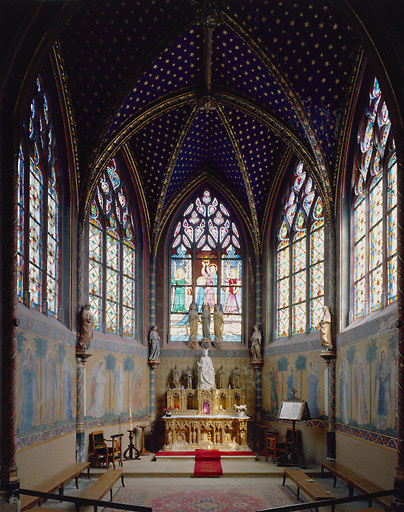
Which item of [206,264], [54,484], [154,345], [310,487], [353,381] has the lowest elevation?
[310,487]

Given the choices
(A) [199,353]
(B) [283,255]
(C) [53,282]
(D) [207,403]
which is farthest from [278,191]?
(C) [53,282]

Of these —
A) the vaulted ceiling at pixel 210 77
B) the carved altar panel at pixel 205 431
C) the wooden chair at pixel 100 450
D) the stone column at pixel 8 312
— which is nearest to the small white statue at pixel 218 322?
the carved altar panel at pixel 205 431

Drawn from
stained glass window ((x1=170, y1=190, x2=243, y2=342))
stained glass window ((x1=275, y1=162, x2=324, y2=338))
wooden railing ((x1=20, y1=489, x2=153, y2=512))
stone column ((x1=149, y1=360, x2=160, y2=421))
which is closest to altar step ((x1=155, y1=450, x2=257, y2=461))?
stone column ((x1=149, y1=360, x2=160, y2=421))

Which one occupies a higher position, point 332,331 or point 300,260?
point 300,260

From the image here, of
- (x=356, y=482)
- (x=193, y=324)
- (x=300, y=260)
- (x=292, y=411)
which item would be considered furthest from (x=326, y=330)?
(x=193, y=324)

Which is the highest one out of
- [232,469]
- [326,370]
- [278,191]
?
[278,191]

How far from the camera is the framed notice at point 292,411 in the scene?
16.5 meters

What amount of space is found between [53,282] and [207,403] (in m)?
8.32

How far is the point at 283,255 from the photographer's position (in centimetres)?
2112

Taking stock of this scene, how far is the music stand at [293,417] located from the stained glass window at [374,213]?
326 cm

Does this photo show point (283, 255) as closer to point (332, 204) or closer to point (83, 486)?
point (332, 204)

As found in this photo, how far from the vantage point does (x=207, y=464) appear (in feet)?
55.3

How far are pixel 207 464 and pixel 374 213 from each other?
8.75 m

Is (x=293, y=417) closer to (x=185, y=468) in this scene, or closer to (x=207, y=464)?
(x=207, y=464)
